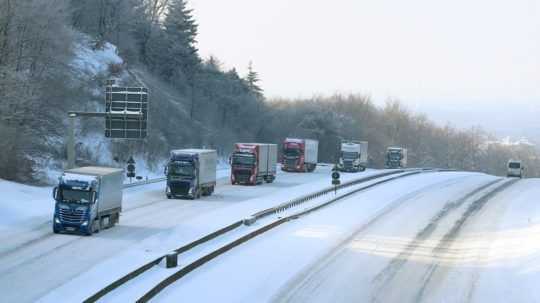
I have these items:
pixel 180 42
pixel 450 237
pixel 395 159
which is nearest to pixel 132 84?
pixel 180 42

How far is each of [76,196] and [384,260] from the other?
12.7 metres

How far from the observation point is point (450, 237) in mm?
32656

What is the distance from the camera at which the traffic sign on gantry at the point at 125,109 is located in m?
42.3

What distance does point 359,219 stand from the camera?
37188 millimetres

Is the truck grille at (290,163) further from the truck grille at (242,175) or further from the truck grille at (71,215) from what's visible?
the truck grille at (71,215)

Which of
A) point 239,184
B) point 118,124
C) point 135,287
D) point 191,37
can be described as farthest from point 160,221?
point 191,37

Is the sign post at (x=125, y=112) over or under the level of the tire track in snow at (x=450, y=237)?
over

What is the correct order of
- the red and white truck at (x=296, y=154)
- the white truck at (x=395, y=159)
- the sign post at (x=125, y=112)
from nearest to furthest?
the sign post at (x=125, y=112) → the red and white truck at (x=296, y=154) → the white truck at (x=395, y=159)

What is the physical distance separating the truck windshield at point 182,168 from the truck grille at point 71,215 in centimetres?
1479

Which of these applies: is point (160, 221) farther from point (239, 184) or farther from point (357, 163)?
point (357, 163)

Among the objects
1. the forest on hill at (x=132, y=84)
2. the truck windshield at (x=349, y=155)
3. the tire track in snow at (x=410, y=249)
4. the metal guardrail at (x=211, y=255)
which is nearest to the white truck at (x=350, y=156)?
the truck windshield at (x=349, y=155)

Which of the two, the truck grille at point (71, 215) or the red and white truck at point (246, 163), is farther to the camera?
the red and white truck at point (246, 163)

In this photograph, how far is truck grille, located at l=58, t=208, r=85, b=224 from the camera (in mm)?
29495

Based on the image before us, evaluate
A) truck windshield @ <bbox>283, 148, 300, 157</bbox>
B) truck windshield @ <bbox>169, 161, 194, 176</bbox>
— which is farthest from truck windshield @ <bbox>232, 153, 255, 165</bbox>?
truck windshield @ <bbox>283, 148, 300, 157</bbox>
